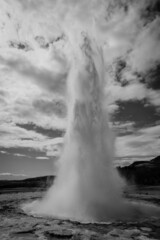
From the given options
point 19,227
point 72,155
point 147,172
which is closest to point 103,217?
point 19,227

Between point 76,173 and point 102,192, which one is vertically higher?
point 76,173

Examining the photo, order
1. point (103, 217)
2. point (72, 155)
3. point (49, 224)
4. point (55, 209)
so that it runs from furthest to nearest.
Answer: point (72, 155)
point (55, 209)
point (103, 217)
point (49, 224)

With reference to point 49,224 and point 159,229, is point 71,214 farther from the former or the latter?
point 159,229

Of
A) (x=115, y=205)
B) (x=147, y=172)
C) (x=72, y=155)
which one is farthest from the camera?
(x=147, y=172)

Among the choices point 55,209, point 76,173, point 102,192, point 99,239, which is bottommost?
point 99,239

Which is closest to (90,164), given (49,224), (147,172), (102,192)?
(102,192)

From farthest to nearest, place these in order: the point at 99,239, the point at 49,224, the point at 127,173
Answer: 1. the point at 127,173
2. the point at 49,224
3. the point at 99,239

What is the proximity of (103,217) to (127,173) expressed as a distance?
102 meters

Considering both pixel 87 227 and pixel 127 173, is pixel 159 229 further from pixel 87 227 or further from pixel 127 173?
pixel 127 173

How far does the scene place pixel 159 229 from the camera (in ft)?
32.2

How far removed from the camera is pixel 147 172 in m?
100

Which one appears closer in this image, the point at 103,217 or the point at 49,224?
the point at 49,224

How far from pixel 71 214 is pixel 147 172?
9618cm

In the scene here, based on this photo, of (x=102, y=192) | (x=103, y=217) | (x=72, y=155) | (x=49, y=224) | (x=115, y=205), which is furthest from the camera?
(x=72, y=155)
